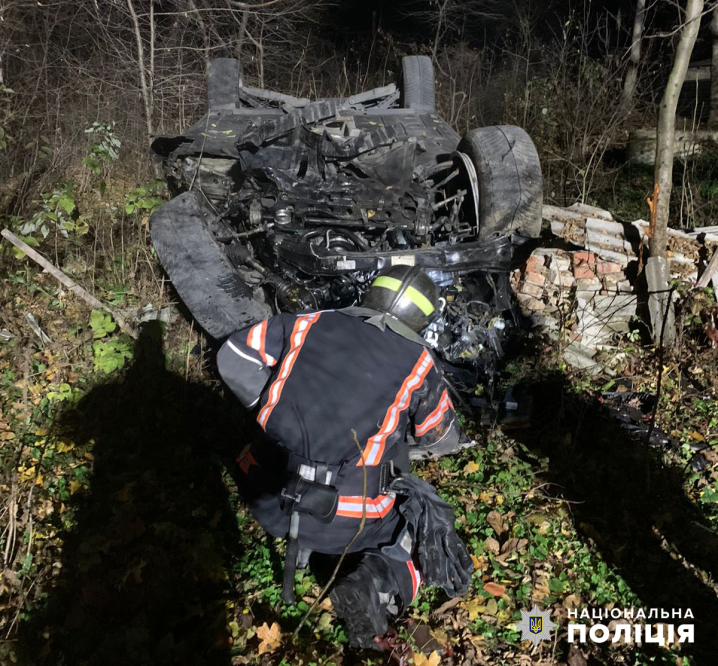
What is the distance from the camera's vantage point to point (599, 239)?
5.02 metres

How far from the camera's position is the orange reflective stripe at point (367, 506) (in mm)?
2320

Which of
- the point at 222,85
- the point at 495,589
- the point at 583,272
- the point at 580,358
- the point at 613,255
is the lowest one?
the point at 495,589

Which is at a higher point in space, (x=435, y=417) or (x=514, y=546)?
(x=435, y=417)

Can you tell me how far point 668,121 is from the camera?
4.75 m

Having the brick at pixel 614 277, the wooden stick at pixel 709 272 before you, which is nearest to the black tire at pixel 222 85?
the brick at pixel 614 277

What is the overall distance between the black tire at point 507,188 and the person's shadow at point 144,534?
2.40 m

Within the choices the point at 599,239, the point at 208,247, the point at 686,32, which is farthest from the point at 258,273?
the point at 686,32

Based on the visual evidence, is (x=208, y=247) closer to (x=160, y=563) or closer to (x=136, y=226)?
(x=136, y=226)

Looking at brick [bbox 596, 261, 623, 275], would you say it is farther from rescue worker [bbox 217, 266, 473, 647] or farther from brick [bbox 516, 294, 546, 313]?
rescue worker [bbox 217, 266, 473, 647]

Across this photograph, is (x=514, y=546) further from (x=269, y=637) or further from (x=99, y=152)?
(x=99, y=152)

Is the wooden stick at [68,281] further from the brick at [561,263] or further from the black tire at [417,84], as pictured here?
the black tire at [417,84]

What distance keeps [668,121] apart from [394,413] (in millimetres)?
4050

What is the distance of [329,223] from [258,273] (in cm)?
65

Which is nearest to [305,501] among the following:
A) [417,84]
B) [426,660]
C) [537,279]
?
[426,660]
